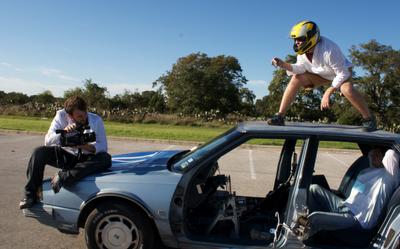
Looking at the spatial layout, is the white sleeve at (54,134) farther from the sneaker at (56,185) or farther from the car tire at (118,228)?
the car tire at (118,228)

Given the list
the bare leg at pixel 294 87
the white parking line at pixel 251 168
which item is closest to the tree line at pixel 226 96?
the white parking line at pixel 251 168

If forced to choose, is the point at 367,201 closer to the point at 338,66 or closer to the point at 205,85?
the point at 338,66

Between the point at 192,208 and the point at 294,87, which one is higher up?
the point at 294,87

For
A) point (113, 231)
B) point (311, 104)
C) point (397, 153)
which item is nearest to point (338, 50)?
point (397, 153)

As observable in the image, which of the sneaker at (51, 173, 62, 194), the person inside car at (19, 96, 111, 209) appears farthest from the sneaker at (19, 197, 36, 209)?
the sneaker at (51, 173, 62, 194)

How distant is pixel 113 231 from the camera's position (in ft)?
12.6

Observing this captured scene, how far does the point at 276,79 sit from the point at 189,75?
12502 mm

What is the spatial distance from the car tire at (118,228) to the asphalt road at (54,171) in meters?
0.70

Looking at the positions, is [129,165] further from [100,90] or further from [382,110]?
[382,110]

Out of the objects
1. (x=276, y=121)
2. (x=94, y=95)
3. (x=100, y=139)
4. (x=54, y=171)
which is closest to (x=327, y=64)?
(x=276, y=121)

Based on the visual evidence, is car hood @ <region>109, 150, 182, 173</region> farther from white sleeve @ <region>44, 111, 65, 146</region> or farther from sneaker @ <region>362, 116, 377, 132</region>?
sneaker @ <region>362, 116, 377, 132</region>

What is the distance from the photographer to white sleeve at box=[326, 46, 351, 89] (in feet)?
14.8

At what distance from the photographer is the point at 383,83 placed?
42.2 metres

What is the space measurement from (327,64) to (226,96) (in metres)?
52.7
